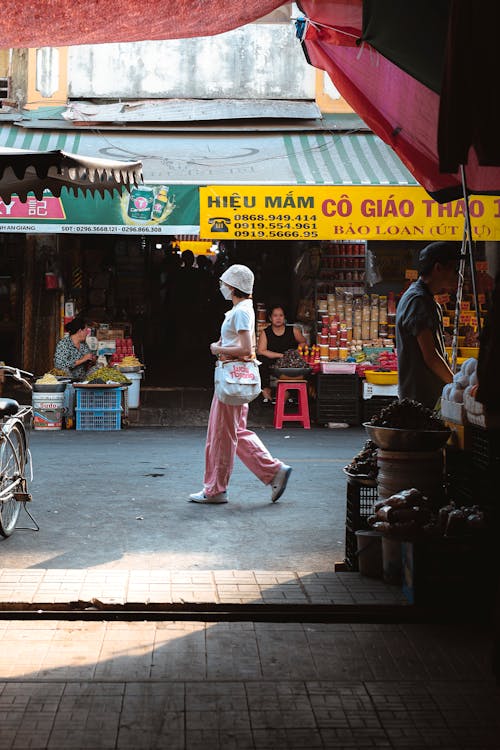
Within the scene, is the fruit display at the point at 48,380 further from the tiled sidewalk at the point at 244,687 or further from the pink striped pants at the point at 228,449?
the tiled sidewalk at the point at 244,687

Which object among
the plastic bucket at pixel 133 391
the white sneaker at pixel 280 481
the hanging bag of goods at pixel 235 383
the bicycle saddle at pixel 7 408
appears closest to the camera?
the bicycle saddle at pixel 7 408

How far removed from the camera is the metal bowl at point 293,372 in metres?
13.6

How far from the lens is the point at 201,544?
21.9ft

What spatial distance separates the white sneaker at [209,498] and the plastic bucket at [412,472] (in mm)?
2884

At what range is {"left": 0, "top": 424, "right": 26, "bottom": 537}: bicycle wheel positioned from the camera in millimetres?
6684

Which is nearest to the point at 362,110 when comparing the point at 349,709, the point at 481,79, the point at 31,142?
the point at 481,79

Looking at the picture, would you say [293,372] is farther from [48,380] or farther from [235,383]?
[235,383]

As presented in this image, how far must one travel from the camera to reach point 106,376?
13.2m

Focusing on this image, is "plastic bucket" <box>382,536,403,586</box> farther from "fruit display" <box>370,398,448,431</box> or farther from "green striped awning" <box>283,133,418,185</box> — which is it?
"green striped awning" <box>283,133,418,185</box>

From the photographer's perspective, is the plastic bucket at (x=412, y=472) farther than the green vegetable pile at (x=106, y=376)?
No

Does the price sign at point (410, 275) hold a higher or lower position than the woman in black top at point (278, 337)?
higher

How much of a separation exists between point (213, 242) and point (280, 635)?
15126 millimetres

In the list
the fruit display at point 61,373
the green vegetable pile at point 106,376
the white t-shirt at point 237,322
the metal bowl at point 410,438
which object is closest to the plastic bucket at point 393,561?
the metal bowl at point 410,438

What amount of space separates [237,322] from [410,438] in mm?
2899
